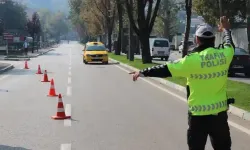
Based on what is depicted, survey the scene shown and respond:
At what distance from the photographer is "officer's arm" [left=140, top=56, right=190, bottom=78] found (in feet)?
14.6

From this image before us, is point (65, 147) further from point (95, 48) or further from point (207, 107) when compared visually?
point (95, 48)

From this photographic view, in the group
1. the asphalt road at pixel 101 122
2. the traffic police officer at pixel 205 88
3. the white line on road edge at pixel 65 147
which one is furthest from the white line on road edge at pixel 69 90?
the traffic police officer at pixel 205 88

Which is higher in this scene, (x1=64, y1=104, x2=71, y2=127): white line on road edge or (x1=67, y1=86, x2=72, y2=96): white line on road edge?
(x1=64, y1=104, x2=71, y2=127): white line on road edge

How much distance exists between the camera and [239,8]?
42312 millimetres

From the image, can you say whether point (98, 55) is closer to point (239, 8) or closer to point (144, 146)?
point (239, 8)

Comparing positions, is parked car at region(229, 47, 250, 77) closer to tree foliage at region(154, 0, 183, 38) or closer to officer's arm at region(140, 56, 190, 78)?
officer's arm at region(140, 56, 190, 78)

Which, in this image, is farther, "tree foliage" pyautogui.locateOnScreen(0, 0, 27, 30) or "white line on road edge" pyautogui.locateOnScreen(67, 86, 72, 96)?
"tree foliage" pyautogui.locateOnScreen(0, 0, 27, 30)

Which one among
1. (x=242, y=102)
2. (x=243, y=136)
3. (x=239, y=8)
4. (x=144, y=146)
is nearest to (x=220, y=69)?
(x=144, y=146)

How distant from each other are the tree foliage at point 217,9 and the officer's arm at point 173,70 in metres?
36.7

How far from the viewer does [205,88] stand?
4.45 m

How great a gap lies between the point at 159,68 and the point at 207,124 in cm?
68

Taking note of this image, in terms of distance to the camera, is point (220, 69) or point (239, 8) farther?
point (239, 8)

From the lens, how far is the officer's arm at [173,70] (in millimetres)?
4449

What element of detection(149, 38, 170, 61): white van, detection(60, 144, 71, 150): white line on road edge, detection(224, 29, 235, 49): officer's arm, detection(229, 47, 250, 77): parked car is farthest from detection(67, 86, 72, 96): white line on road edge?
detection(149, 38, 170, 61): white van
